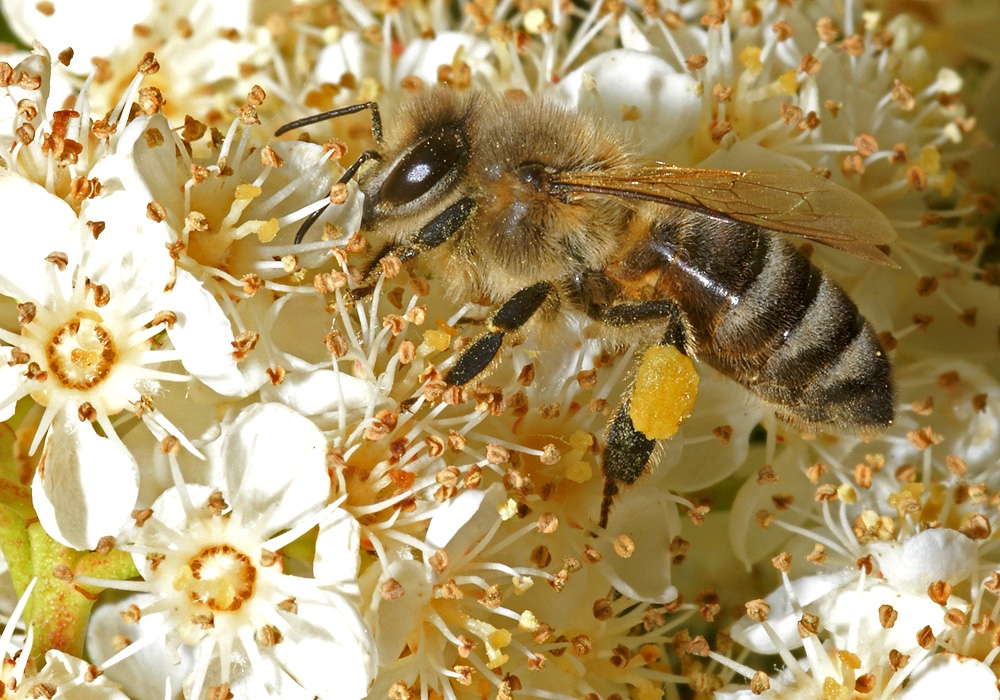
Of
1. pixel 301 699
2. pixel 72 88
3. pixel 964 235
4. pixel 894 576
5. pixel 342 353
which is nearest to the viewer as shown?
pixel 301 699

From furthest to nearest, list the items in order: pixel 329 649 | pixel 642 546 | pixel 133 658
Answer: pixel 642 546, pixel 133 658, pixel 329 649

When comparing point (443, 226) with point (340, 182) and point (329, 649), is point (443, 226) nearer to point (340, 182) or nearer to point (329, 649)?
point (340, 182)

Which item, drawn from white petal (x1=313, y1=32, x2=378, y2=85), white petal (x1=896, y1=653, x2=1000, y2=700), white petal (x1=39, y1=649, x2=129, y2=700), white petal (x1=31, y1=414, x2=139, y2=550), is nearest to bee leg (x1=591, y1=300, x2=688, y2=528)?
white petal (x1=896, y1=653, x2=1000, y2=700)

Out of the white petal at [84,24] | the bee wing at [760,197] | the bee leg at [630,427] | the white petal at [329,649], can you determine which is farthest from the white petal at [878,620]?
the white petal at [84,24]

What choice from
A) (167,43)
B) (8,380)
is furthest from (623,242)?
(167,43)

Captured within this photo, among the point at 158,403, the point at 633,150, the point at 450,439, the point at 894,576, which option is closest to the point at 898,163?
the point at 633,150

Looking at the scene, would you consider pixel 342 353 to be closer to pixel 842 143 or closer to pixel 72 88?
pixel 72 88

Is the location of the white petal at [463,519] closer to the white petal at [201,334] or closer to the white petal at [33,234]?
the white petal at [201,334]

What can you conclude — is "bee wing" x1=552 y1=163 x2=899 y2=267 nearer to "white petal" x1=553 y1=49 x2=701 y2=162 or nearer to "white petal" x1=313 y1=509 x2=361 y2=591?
"white petal" x1=553 y1=49 x2=701 y2=162
